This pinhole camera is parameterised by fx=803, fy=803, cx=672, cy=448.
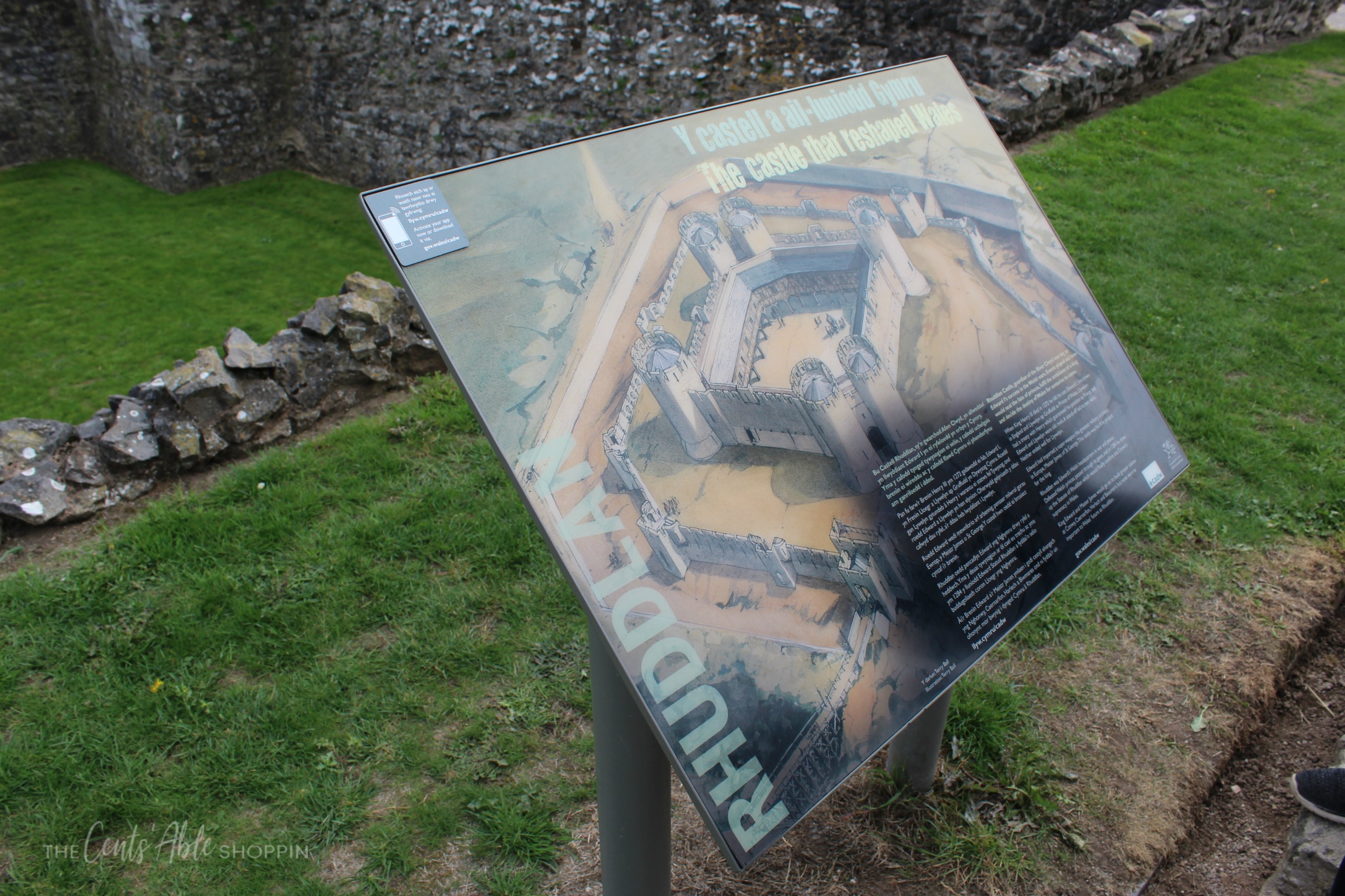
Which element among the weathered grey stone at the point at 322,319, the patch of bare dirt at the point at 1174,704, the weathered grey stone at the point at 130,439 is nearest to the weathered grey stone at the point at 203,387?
the weathered grey stone at the point at 130,439

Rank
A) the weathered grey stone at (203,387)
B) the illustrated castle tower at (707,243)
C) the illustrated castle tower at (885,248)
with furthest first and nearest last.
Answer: the weathered grey stone at (203,387), the illustrated castle tower at (885,248), the illustrated castle tower at (707,243)

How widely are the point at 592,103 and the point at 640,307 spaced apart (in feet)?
23.5

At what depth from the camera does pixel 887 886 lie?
205 centimetres

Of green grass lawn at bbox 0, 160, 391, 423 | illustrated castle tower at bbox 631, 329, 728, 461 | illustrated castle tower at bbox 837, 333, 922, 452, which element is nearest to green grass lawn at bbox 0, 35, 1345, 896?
illustrated castle tower at bbox 837, 333, 922, 452

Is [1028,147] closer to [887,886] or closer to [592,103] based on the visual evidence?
[592,103]

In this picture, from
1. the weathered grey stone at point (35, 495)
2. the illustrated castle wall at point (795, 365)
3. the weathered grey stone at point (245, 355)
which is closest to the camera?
the illustrated castle wall at point (795, 365)

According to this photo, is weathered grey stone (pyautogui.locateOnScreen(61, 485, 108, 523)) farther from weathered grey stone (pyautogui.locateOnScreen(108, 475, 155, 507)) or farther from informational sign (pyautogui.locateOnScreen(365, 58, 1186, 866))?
informational sign (pyautogui.locateOnScreen(365, 58, 1186, 866))

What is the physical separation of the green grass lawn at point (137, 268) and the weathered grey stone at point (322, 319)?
7.26 feet

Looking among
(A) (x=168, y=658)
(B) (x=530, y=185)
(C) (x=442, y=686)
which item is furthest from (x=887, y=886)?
(A) (x=168, y=658)

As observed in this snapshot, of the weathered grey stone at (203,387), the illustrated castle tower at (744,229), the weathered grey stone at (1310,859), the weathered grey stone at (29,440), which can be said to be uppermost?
the weathered grey stone at (29,440)

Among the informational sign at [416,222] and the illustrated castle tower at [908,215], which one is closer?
the informational sign at [416,222]

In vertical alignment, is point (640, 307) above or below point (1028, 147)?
above

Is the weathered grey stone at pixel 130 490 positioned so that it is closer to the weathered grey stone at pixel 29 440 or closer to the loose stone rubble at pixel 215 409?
the loose stone rubble at pixel 215 409

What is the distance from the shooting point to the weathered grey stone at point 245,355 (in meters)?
3.62
